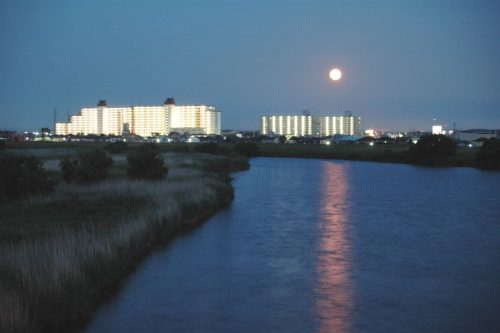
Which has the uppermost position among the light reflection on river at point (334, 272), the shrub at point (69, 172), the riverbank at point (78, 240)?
the shrub at point (69, 172)

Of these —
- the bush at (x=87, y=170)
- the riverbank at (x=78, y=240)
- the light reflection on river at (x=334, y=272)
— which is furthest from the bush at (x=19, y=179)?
the light reflection on river at (x=334, y=272)

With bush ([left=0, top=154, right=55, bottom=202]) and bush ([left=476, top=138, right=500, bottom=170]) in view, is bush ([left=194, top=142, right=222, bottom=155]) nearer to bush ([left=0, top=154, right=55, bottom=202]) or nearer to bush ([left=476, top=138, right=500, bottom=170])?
bush ([left=476, top=138, right=500, bottom=170])

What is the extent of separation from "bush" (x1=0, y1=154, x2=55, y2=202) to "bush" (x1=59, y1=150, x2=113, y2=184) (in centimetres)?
577

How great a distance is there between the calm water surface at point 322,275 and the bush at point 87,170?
8.58 metres

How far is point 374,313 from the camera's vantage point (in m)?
15.1

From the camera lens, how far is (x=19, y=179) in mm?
28297

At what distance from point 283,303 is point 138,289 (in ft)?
14.2

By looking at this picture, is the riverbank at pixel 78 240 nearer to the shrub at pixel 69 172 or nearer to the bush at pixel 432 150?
the shrub at pixel 69 172

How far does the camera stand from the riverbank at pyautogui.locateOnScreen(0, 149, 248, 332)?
42.0 feet

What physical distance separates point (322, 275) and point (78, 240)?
783cm

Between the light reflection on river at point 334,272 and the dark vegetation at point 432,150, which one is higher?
the dark vegetation at point 432,150

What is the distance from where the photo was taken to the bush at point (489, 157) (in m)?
76.8

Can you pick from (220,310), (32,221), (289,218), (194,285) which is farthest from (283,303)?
(289,218)

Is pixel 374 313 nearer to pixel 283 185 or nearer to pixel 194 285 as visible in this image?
pixel 194 285
